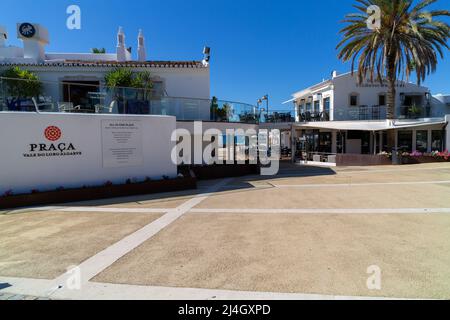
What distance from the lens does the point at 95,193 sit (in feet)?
32.3

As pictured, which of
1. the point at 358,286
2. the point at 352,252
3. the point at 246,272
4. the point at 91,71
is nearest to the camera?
the point at 358,286

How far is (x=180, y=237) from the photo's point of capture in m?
5.76

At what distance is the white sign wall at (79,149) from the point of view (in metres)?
8.89

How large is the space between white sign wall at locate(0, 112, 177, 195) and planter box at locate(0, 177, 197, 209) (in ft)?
1.43

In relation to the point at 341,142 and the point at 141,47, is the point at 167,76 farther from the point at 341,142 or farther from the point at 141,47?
the point at 341,142

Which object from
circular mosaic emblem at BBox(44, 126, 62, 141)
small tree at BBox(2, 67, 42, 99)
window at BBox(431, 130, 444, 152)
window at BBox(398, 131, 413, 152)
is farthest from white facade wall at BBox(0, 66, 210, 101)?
window at BBox(431, 130, 444, 152)

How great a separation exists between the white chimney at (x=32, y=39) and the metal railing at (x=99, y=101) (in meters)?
6.77

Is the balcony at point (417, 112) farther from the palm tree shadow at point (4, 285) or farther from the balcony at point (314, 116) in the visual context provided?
the palm tree shadow at point (4, 285)

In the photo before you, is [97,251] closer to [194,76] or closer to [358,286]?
[358,286]

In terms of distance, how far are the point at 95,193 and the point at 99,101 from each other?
3849 millimetres

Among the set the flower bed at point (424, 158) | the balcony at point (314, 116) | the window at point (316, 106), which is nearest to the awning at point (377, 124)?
the balcony at point (314, 116)

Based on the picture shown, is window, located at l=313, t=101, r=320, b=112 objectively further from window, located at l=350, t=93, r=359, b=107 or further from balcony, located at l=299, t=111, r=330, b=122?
window, located at l=350, t=93, r=359, b=107

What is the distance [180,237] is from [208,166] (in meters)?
9.27
